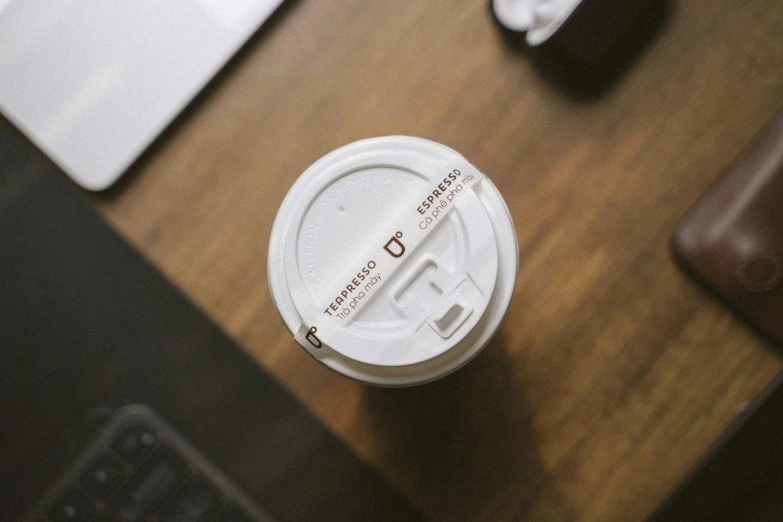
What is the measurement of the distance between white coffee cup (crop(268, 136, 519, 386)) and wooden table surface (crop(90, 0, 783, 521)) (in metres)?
0.08

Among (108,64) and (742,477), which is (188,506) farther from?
(742,477)

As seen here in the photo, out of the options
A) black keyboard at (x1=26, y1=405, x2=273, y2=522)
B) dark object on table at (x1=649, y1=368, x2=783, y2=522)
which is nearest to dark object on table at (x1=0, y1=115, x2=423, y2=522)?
black keyboard at (x1=26, y1=405, x2=273, y2=522)

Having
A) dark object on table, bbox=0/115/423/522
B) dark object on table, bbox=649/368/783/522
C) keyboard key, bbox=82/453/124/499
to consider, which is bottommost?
keyboard key, bbox=82/453/124/499

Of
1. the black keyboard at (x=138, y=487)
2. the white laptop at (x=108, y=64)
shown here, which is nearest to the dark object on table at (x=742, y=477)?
the black keyboard at (x=138, y=487)

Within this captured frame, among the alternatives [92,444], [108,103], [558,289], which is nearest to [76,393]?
[92,444]

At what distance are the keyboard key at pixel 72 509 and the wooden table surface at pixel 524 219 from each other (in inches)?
6.0

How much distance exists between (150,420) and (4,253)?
0.55ft

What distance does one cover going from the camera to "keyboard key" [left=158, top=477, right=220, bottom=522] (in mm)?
409

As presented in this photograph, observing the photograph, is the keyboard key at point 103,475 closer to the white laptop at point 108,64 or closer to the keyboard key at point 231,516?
the keyboard key at point 231,516

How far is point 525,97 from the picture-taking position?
1.45 feet

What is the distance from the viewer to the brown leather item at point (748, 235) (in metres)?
0.41

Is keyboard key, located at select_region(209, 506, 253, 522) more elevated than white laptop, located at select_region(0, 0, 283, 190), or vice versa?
white laptop, located at select_region(0, 0, 283, 190)

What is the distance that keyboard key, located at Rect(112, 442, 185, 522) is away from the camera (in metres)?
0.41

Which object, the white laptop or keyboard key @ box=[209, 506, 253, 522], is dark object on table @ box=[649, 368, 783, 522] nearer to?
keyboard key @ box=[209, 506, 253, 522]
